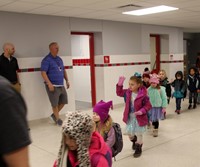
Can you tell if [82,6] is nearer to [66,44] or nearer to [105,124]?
[66,44]

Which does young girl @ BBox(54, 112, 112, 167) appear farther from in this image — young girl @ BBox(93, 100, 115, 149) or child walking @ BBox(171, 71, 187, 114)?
child walking @ BBox(171, 71, 187, 114)

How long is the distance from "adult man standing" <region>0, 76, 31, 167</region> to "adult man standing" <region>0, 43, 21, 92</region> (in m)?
4.06

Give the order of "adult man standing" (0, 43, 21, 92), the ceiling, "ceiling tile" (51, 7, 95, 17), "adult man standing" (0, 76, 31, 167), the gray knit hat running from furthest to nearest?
1. "ceiling tile" (51, 7, 95, 17)
2. "adult man standing" (0, 43, 21, 92)
3. the ceiling
4. the gray knit hat
5. "adult man standing" (0, 76, 31, 167)

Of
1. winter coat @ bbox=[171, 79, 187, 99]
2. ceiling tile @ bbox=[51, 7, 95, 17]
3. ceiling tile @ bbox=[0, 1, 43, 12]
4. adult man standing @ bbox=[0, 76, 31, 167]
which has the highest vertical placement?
ceiling tile @ bbox=[51, 7, 95, 17]

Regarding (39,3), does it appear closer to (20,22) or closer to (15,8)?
(15,8)

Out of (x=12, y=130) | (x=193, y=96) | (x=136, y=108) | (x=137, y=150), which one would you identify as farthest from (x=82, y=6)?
(x=12, y=130)

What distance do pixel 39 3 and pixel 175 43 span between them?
587 cm

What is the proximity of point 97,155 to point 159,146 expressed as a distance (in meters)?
2.39

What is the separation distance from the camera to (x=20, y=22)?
203 inches

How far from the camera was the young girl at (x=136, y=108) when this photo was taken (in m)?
3.26

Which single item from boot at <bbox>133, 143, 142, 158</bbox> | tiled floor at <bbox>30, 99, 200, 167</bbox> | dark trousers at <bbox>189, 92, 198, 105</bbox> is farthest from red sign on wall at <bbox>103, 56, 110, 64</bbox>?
boot at <bbox>133, 143, 142, 158</bbox>

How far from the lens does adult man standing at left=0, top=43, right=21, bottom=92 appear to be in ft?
15.2

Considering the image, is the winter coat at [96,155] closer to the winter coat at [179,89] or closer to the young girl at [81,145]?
the young girl at [81,145]

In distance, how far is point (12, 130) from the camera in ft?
2.36
